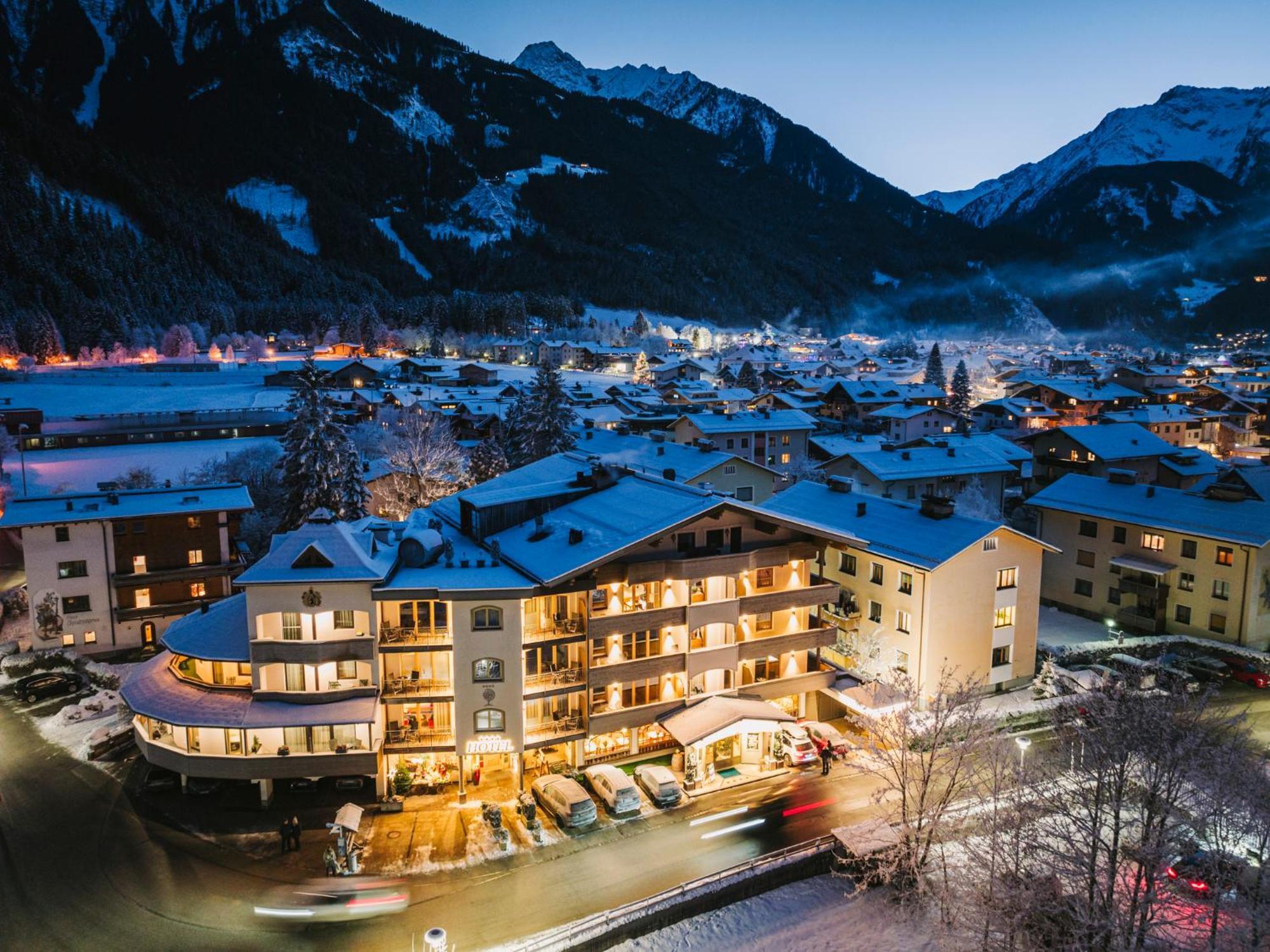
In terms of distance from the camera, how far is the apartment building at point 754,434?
74.6m

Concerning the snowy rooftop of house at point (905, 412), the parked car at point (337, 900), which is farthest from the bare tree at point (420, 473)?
the snowy rooftop of house at point (905, 412)

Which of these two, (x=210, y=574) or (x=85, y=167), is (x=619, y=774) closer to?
(x=210, y=574)

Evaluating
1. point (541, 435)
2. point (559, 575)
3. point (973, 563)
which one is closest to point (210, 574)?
point (559, 575)

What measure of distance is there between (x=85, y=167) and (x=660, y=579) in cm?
23309

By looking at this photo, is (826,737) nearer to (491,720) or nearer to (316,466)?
(491,720)

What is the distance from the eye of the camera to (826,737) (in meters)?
31.0

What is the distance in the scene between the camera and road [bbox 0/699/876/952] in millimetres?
20375

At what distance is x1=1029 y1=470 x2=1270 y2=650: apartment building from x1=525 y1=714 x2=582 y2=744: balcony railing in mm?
30383

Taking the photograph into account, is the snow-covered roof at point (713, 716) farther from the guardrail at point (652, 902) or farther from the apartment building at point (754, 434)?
the apartment building at point (754, 434)

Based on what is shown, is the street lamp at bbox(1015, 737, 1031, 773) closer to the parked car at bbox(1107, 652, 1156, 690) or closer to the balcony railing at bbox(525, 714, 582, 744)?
the parked car at bbox(1107, 652, 1156, 690)

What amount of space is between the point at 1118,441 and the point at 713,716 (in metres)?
58.0

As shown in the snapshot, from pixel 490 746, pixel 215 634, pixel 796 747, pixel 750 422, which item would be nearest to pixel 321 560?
pixel 215 634

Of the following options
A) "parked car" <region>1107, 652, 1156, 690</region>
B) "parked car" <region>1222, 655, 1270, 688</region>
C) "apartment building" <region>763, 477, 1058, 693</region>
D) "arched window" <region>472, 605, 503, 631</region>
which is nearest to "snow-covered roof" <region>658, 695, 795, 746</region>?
"apartment building" <region>763, 477, 1058, 693</region>

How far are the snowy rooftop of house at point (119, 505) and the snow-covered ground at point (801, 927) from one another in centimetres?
3329
